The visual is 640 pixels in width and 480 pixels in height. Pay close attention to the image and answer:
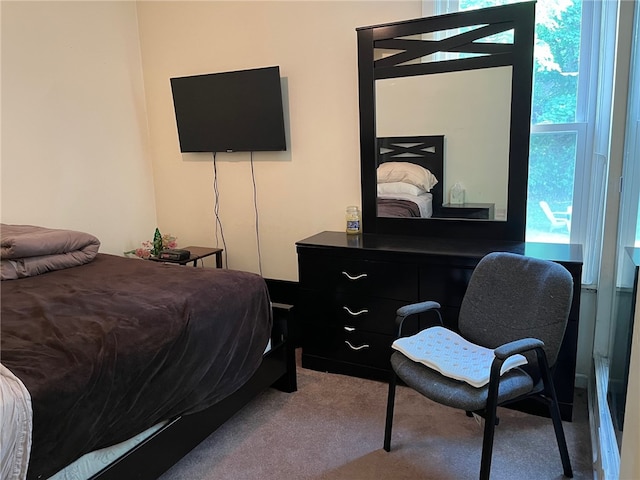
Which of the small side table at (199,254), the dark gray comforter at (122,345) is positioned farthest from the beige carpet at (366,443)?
the small side table at (199,254)

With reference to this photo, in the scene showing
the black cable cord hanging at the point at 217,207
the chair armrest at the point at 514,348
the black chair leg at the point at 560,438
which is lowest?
the black chair leg at the point at 560,438

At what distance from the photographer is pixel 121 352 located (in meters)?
1.66

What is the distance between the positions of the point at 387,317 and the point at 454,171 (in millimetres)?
935

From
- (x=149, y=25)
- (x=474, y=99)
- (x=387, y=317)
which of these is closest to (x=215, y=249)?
(x=387, y=317)

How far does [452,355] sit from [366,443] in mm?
623

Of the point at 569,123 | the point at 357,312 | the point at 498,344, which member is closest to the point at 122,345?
the point at 357,312

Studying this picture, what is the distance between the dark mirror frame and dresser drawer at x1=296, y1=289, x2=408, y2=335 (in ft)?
1.77

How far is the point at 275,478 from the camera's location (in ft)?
6.49

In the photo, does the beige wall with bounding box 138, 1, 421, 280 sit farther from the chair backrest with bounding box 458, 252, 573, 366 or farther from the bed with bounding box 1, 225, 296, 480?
the chair backrest with bounding box 458, 252, 573, 366

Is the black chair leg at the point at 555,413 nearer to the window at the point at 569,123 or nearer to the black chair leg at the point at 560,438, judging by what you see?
the black chair leg at the point at 560,438

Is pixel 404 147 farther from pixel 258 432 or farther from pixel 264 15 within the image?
pixel 258 432

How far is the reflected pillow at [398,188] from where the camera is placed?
288 centimetres

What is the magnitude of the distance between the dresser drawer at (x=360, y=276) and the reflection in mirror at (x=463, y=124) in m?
0.51

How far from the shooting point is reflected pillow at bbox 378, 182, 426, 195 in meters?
2.88
